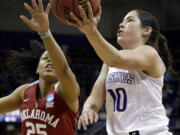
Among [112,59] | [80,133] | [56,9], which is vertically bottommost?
[80,133]

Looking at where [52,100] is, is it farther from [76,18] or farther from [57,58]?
[76,18]

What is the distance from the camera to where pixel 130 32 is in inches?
111

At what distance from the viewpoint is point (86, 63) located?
10477 millimetres

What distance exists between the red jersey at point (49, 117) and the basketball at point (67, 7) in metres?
0.76

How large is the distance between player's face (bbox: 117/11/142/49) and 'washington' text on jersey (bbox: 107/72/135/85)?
0.19 m

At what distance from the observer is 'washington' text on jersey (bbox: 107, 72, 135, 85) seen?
2.80 meters

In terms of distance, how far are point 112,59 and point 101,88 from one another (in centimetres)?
63

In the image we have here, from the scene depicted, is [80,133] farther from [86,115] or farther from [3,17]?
[86,115]

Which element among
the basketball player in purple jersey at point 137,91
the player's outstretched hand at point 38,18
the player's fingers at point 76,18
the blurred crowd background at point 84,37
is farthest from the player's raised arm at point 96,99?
the blurred crowd background at point 84,37

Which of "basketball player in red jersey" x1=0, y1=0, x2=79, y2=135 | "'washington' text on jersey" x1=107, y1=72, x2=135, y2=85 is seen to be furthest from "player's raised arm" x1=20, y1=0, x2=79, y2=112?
"'washington' text on jersey" x1=107, y1=72, x2=135, y2=85

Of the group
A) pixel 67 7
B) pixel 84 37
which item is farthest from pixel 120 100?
pixel 84 37

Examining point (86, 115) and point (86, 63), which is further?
point (86, 63)

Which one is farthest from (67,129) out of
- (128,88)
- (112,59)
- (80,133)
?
(80,133)

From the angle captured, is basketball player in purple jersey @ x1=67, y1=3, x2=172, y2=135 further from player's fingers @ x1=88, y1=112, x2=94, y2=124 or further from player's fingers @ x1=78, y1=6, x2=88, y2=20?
player's fingers @ x1=78, y1=6, x2=88, y2=20
